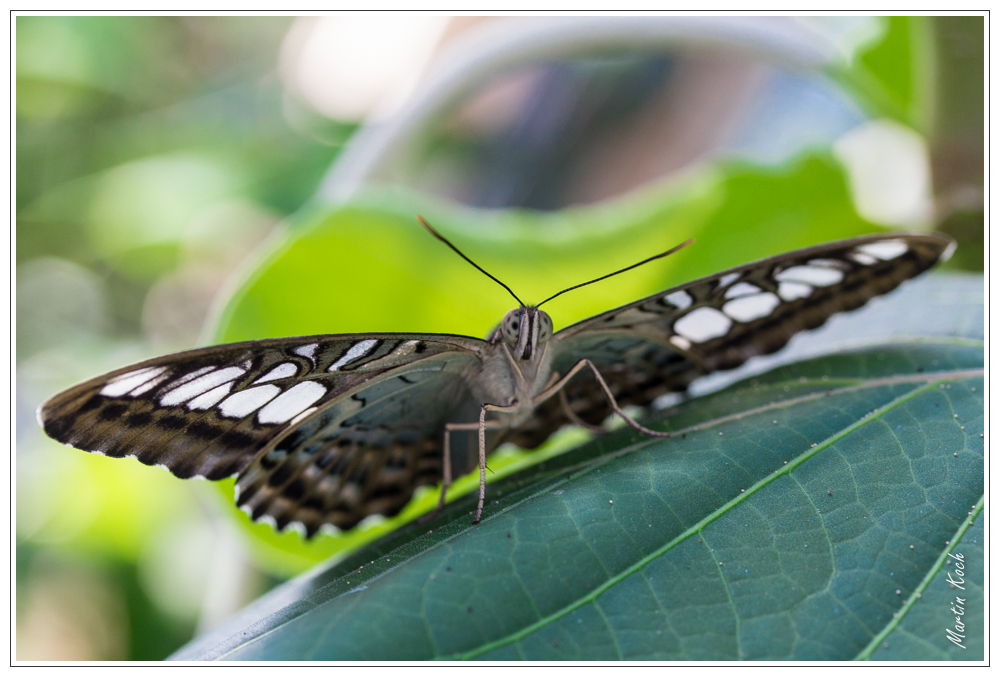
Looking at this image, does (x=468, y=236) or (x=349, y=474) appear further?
(x=468, y=236)

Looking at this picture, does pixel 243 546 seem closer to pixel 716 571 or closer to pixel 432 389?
pixel 432 389

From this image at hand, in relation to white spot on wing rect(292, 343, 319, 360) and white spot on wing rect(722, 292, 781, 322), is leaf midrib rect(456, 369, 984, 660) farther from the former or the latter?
white spot on wing rect(292, 343, 319, 360)

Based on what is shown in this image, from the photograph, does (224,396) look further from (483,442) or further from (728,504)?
(728,504)

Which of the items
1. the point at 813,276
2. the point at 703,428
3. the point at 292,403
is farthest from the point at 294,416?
the point at 813,276

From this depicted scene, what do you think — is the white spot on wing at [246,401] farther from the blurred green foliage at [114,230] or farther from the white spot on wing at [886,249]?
the blurred green foliage at [114,230]

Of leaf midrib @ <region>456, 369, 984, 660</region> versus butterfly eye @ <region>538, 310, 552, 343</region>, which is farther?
butterfly eye @ <region>538, 310, 552, 343</region>

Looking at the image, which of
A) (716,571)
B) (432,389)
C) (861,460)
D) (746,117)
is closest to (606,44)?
(432,389)

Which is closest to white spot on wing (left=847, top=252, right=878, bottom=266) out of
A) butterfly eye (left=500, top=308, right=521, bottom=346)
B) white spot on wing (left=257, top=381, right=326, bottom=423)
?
butterfly eye (left=500, top=308, right=521, bottom=346)
